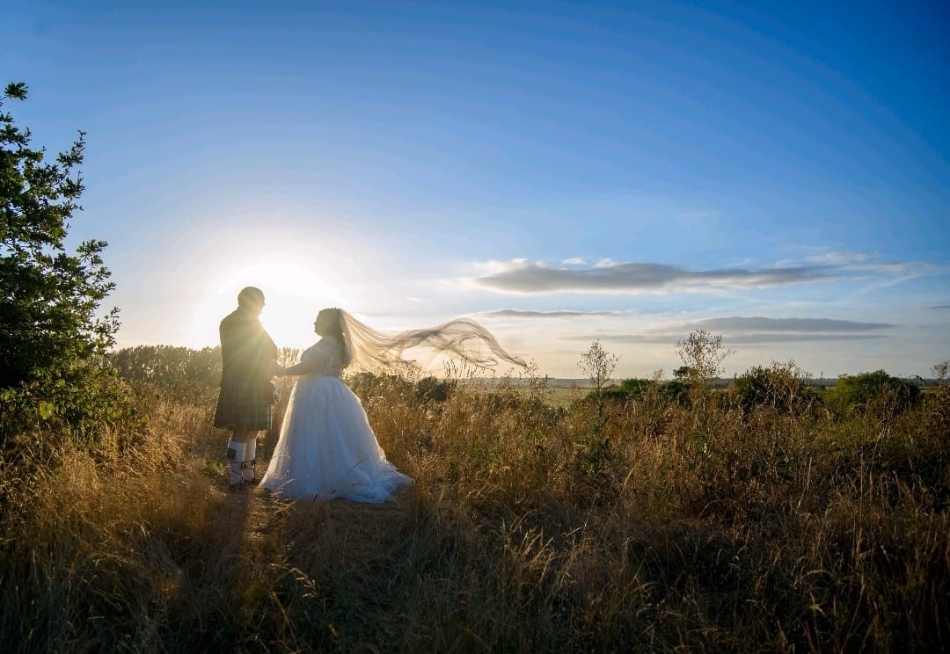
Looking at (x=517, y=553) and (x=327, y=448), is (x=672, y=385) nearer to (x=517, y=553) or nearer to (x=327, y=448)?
(x=327, y=448)

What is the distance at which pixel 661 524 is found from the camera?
16.5ft

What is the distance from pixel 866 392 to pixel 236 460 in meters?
8.98

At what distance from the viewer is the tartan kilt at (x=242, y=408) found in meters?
7.18

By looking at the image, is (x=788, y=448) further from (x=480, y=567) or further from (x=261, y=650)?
(x=261, y=650)

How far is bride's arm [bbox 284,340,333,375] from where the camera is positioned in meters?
7.12

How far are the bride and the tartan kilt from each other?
37 cm

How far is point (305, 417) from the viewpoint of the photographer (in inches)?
275

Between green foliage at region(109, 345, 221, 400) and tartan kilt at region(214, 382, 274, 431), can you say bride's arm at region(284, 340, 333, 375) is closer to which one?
tartan kilt at region(214, 382, 274, 431)

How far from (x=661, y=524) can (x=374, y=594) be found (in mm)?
2322

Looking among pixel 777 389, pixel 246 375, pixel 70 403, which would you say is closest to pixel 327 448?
pixel 246 375

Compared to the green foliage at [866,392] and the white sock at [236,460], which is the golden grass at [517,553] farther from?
the green foliage at [866,392]

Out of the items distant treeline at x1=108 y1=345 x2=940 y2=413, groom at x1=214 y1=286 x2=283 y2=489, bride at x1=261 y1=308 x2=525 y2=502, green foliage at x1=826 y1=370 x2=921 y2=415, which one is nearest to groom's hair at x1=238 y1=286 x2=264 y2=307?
groom at x1=214 y1=286 x2=283 y2=489

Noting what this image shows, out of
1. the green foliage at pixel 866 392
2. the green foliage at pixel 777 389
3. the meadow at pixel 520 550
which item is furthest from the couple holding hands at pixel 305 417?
the green foliage at pixel 866 392

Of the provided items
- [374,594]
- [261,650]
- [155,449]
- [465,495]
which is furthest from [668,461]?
[155,449]
